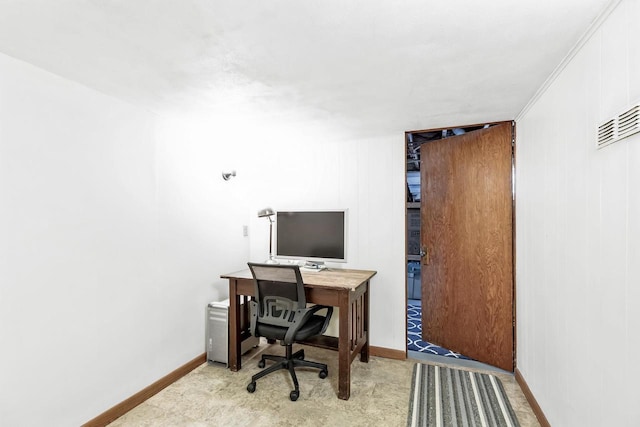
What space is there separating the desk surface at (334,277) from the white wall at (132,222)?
0.26 meters

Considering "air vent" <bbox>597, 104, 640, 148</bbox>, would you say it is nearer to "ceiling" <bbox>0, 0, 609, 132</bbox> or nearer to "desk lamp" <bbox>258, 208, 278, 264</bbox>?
"ceiling" <bbox>0, 0, 609, 132</bbox>

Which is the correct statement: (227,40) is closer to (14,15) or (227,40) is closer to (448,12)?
(14,15)

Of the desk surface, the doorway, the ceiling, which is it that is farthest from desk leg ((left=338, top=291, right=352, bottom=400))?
the ceiling

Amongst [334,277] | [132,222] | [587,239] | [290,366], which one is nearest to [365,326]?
[334,277]

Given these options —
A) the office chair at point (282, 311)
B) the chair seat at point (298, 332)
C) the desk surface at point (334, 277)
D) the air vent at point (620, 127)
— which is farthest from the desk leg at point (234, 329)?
the air vent at point (620, 127)

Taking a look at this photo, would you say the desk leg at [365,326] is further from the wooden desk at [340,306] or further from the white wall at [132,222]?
the white wall at [132,222]

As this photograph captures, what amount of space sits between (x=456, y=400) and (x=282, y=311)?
1.43 m

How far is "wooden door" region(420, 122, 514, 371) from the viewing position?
9.05ft

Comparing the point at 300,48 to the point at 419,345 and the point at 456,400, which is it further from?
the point at 419,345

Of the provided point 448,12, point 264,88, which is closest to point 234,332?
point 264,88

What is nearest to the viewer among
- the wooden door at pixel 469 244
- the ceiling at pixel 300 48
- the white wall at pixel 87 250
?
the ceiling at pixel 300 48

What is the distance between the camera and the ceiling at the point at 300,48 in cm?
128

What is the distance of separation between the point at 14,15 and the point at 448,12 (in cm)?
177

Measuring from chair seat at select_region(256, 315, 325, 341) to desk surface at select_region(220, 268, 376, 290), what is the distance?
0.31m
